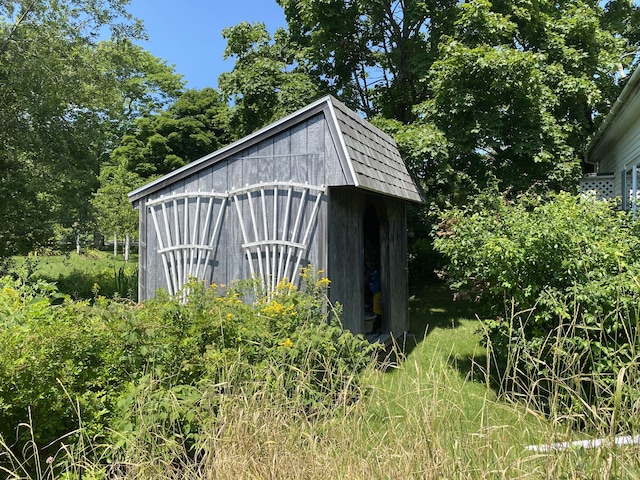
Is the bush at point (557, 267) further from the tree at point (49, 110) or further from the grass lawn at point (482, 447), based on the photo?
the tree at point (49, 110)

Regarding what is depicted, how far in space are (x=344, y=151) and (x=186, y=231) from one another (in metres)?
2.44

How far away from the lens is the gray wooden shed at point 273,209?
570cm

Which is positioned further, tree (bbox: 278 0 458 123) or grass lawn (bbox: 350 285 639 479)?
tree (bbox: 278 0 458 123)

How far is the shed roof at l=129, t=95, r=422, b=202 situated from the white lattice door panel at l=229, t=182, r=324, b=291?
1.69 ft

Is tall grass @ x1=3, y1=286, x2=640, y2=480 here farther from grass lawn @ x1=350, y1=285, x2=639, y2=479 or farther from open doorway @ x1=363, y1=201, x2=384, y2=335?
open doorway @ x1=363, y1=201, x2=384, y2=335

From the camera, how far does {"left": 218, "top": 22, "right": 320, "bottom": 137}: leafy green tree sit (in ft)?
40.4

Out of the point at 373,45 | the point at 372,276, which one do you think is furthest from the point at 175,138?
the point at 372,276

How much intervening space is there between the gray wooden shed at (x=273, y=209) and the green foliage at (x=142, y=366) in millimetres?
1963

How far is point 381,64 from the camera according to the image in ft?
44.9

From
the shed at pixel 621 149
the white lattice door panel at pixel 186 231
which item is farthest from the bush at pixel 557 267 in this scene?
the white lattice door panel at pixel 186 231

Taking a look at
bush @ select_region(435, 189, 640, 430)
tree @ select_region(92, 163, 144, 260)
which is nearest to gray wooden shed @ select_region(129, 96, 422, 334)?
bush @ select_region(435, 189, 640, 430)

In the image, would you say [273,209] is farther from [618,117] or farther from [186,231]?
[618,117]

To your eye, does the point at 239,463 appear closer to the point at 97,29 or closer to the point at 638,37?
the point at 97,29

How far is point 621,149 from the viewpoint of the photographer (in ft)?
31.8
